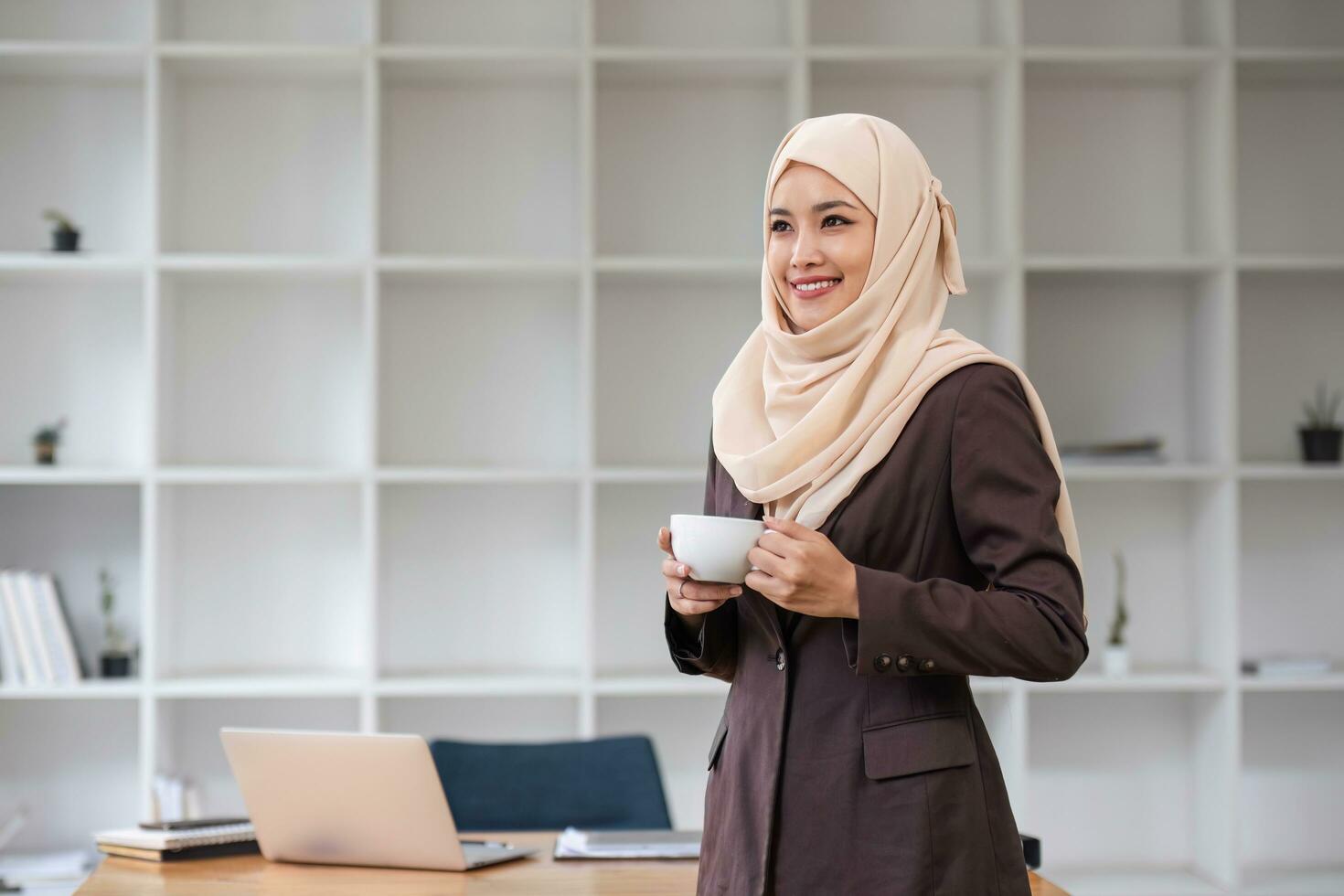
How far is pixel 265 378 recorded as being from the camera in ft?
10.7

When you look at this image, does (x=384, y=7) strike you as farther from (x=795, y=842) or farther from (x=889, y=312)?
(x=795, y=842)

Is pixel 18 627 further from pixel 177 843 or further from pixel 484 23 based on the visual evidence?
pixel 484 23

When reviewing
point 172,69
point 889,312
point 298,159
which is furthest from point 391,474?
point 889,312

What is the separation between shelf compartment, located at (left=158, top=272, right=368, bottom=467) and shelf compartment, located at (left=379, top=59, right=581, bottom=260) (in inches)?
10.6

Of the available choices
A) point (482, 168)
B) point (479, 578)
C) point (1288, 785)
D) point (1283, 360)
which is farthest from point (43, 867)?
point (1283, 360)

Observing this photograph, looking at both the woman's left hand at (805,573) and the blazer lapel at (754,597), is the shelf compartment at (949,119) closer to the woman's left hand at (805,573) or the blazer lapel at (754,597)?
the blazer lapel at (754,597)

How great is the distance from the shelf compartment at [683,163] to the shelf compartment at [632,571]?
0.58 meters

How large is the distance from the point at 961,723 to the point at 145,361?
255cm

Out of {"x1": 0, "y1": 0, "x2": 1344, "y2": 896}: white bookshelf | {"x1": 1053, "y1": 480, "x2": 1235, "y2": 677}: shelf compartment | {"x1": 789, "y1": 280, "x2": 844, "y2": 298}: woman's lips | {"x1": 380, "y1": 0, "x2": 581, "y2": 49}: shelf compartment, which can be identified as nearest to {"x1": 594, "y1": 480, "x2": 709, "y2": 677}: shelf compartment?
{"x1": 0, "y1": 0, "x2": 1344, "y2": 896}: white bookshelf

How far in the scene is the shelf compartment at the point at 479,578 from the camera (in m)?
3.26

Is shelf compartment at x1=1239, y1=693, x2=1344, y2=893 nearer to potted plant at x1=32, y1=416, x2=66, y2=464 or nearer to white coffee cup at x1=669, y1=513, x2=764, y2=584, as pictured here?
white coffee cup at x1=669, y1=513, x2=764, y2=584

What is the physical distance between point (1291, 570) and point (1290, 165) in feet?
3.61

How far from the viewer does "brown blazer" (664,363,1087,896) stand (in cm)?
110

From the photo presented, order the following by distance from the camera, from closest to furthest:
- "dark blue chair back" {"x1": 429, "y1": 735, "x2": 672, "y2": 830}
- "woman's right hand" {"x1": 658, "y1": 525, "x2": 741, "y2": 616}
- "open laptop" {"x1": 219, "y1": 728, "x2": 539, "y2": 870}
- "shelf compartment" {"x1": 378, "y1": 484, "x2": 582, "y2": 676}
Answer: "woman's right hand" {"x1": 658, "y1": 525, "x2": 741, "y2": 616} < "open laptop" {"x1": 219, "y1": 728, "x2": 539, "y2": 870} < "dark blue chair back" {"x1": 429, "y1": 735, "x2": 672, "y2": 830} < "shelf compartment" {"x1": 378, "y1": 484, "x2": 582, "y2": 676}
